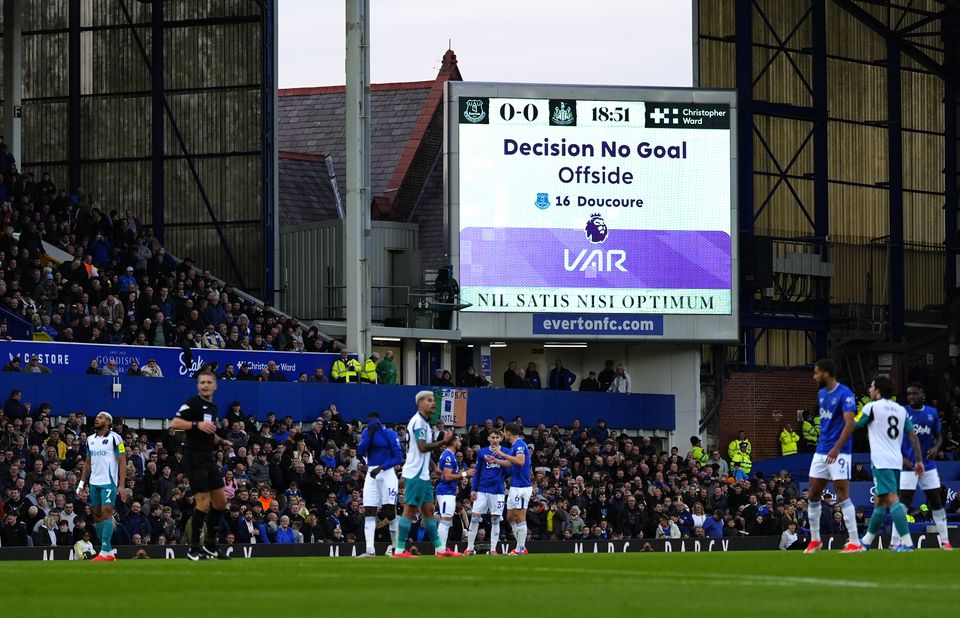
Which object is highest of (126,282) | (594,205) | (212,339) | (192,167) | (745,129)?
(745,129)

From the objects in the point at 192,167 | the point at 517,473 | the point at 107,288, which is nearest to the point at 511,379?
the point at 192,167

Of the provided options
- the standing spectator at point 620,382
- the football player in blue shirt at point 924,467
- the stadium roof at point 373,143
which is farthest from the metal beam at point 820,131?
the football player in blue shirt at point 924,467

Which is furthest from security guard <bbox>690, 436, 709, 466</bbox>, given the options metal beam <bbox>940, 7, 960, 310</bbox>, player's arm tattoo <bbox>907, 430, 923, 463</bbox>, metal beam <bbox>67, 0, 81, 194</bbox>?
player's arm tattoo <bbox>907, 430, 923, 463</bbox>

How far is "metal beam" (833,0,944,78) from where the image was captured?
56500 mm

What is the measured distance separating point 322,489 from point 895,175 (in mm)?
27934

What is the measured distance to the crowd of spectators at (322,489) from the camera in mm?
30172

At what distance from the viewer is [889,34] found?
5759 cm

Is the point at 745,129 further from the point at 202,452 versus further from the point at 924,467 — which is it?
the point at 202,452

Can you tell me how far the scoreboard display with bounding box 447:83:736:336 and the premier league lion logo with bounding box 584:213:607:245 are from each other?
24mm

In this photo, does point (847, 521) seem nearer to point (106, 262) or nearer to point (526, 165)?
point (106, 262)

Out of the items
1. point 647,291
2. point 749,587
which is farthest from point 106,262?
point 749,587

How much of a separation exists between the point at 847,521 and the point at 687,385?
29064 mm

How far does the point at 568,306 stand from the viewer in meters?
48.0

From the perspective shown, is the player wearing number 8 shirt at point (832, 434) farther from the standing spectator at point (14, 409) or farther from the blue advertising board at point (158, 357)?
the blue advertising board at point (158, 357)
